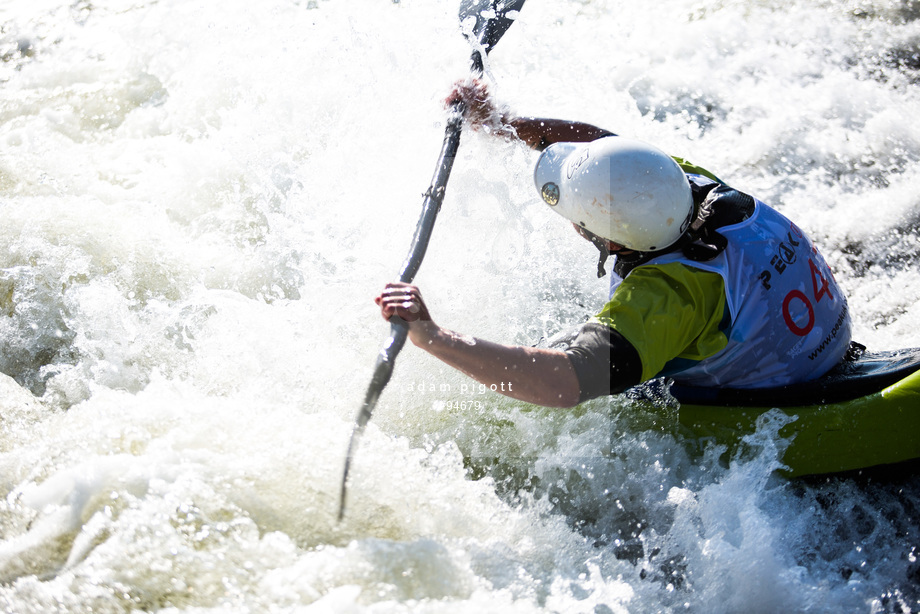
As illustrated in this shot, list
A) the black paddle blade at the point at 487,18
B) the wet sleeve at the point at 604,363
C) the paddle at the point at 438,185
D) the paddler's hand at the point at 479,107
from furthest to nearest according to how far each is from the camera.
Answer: the black paddle blade at the point at 487,18 → the paddler's hand at the point at 479,107 → the paddle at the point at 438,185 → the wet sleeve at the point at 604,363

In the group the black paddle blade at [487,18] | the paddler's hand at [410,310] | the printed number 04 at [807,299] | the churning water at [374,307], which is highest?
the black paddle blade at [487,18]

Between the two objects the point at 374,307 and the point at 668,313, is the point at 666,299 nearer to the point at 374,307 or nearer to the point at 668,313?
the point at 668,313

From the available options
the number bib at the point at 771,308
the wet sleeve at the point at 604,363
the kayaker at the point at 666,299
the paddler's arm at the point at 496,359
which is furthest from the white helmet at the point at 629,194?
the paddler's arm at the point at 496,359

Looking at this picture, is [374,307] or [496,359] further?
[374,307]

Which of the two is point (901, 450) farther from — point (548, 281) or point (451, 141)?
point (451, 141)

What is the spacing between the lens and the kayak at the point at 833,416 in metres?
2.43

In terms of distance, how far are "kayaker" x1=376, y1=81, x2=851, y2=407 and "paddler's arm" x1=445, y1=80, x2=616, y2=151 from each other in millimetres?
835

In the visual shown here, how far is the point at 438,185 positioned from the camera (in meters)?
3.02

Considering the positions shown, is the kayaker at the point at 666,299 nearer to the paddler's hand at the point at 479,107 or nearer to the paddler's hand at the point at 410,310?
the paddler's hand at the point at 410,310

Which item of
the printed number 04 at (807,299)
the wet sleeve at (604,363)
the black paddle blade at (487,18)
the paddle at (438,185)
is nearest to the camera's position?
the wet sleeve at (604,363)

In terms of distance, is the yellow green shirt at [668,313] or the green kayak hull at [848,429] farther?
the green kayak hull at [848,429]

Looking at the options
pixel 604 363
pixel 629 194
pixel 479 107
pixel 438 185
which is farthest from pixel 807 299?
pixel 479 107

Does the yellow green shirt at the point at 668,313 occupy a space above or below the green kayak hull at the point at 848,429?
above

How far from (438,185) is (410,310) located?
1007 millimetres
